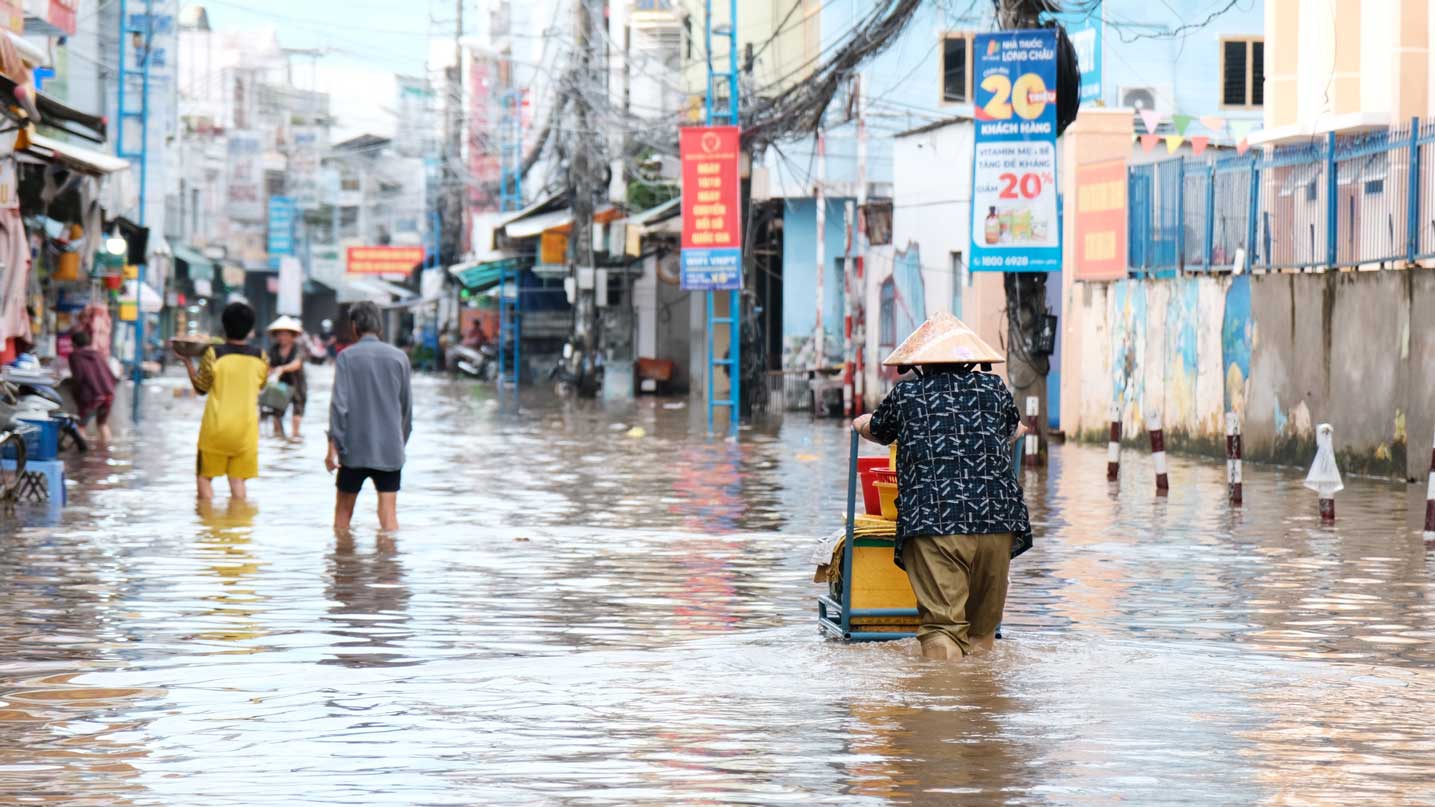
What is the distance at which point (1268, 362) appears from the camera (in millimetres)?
24938

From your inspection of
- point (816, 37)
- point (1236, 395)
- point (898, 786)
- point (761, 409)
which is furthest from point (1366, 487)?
point (816, 37)

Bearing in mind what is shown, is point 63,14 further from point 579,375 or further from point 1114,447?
point 579,375

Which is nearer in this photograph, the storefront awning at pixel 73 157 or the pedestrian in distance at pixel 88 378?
the storefront awning at pixel 73 157

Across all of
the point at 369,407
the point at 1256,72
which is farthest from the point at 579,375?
the point at 369,407

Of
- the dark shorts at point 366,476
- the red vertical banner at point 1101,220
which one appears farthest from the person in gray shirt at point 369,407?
the red vertical banner at point 1101,220

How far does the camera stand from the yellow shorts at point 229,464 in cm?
1778

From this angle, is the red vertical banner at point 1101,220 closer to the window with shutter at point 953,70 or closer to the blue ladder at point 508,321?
the window with shutter at point 953,70

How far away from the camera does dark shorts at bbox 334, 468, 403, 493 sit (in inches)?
614

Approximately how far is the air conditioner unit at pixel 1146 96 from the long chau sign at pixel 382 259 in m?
71.6

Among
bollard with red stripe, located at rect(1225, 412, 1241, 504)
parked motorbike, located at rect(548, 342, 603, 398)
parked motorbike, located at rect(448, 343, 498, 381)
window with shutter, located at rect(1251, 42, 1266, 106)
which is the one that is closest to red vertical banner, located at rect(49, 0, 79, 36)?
bollard with red stripe, located at rect(1225, 412, 1241, 504)

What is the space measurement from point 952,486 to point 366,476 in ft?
22.7

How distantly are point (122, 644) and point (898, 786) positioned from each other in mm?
4446

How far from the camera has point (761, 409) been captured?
4009 centimetres

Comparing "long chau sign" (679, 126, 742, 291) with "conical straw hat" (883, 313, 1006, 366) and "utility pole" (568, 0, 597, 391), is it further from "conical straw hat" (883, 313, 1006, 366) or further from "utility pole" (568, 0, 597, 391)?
"conical straw hat" (883, 313, 1006, 366)
